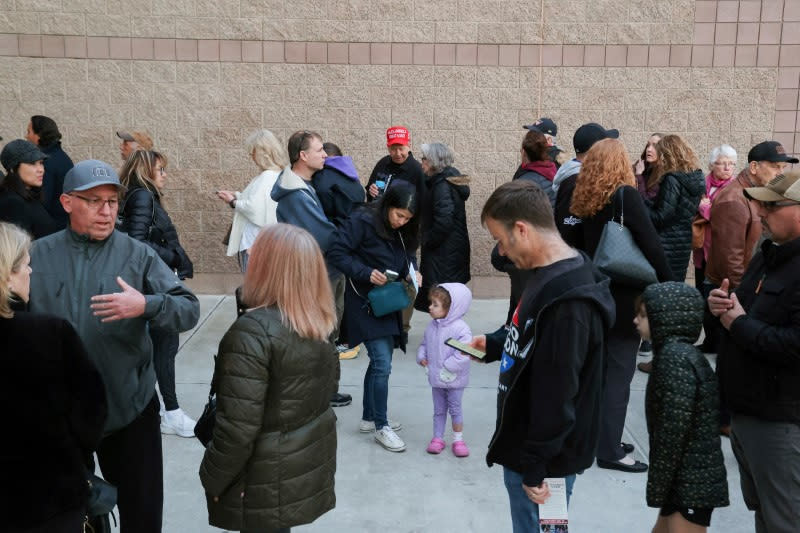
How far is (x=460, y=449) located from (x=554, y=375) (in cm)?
240

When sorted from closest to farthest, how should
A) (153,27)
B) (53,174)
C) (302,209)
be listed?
(302,209) → (53,174) → (153,27)

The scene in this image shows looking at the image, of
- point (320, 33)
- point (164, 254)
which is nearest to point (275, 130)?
point (320, 33)

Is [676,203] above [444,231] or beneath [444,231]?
above

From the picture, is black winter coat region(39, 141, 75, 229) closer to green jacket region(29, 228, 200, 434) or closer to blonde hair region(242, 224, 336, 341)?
green jacket region(29, 228, 200, 434)

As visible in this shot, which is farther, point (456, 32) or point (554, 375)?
point (456, 32)

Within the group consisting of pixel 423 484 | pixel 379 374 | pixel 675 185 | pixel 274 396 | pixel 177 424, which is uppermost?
pixel 675 185

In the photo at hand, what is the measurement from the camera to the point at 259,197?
19.8 feet

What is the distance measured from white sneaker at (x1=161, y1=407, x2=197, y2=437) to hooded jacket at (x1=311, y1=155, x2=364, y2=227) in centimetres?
185

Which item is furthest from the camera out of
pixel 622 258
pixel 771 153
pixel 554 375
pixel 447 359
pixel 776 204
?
pixel 771 153

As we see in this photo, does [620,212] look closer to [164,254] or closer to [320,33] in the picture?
[164,254]

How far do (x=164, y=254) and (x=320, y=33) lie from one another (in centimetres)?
428

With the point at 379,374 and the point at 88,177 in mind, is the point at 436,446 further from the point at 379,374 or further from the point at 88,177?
the point at 88,177

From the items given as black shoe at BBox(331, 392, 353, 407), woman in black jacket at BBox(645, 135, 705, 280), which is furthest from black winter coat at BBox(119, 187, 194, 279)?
woman in black jacket at BBox(645, 135, 705, 280)

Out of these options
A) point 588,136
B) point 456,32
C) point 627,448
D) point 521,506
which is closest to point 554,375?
point 521,506
